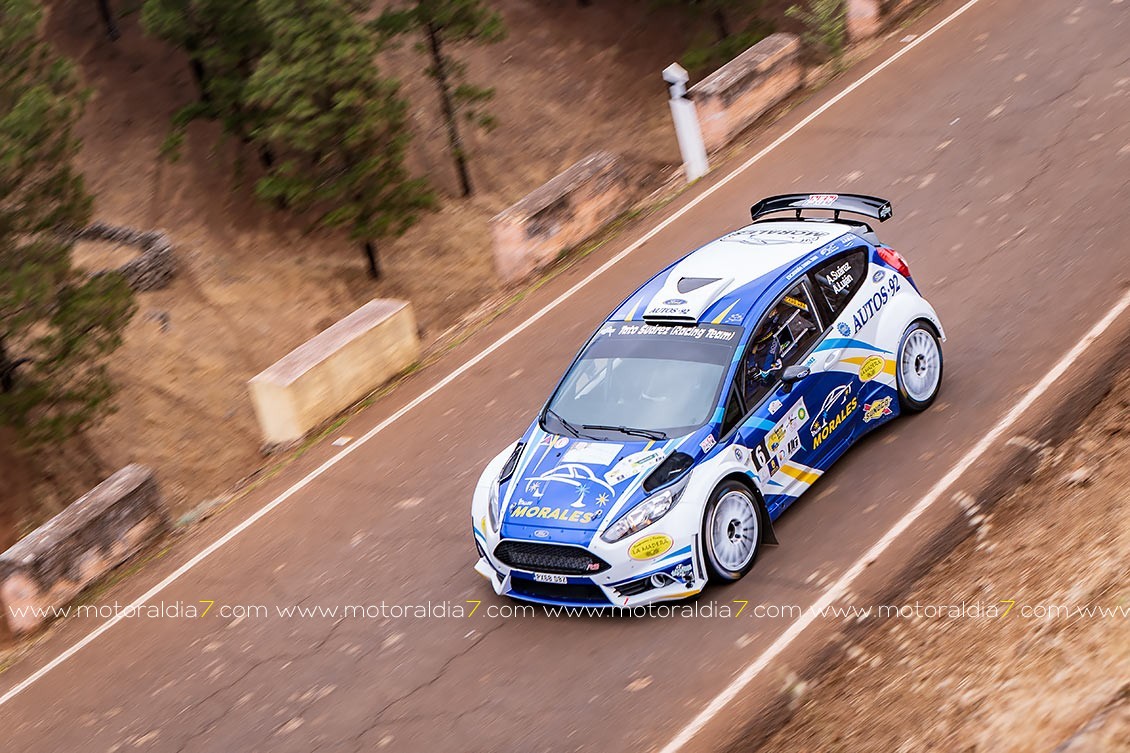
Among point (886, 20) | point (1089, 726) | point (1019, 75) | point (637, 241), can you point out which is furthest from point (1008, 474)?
point (886, 20)

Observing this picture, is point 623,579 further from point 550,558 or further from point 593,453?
point 593,453

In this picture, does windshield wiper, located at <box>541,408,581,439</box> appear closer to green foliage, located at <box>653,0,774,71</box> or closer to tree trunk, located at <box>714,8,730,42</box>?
green foliage, located at <box>653,0,774,71</box>

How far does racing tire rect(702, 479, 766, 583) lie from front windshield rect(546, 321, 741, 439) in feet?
1.96

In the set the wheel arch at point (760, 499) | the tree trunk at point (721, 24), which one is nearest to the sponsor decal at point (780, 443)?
the wheel arch at point (760, 499)

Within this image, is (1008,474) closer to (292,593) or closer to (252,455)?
(292,593)

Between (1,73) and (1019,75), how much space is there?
1432 cm

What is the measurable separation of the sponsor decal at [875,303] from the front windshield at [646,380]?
4.18ft

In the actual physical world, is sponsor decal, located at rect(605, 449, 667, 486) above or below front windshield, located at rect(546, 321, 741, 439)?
below

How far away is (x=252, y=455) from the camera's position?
65.0ft

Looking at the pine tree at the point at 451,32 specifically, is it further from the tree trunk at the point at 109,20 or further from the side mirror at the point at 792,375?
the side mirror at the point at 792,375

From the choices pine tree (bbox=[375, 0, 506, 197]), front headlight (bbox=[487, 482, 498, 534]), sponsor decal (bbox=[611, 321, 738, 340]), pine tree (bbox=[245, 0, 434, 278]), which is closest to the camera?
front headlight (bbox=[487, 482, 498, 534])

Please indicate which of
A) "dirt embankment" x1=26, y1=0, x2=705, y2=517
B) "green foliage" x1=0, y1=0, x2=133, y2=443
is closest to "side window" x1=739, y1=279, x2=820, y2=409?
"dirt embankment" x1=26, y1=0, x2=705, y2=517

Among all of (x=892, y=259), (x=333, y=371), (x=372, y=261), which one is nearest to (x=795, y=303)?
(x=892, y=259)

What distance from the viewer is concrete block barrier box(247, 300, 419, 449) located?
14156 millimetres
